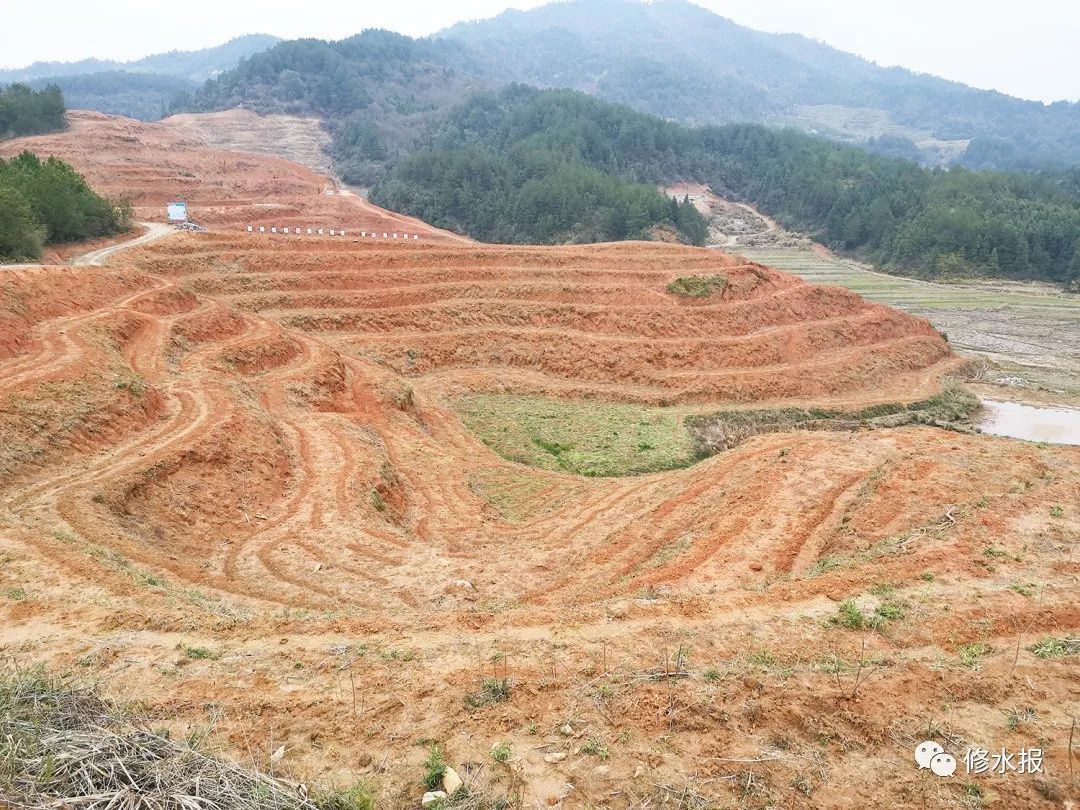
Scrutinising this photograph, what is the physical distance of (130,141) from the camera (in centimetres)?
9788

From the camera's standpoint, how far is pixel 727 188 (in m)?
155

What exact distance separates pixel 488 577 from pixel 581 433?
1710 centimetres

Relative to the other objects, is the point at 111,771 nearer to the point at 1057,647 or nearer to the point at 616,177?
the point at 1057,647

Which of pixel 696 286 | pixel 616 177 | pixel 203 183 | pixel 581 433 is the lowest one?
pixel 581 433

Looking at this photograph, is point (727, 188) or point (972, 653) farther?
point (727, 188)

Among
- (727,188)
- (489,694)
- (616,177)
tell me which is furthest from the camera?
(727,188)

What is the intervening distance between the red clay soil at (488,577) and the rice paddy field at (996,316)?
2870 cm

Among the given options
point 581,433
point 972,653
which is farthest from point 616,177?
point 972,653

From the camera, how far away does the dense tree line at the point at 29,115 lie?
95.6m

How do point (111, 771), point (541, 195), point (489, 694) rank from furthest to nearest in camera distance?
1. point (541, 195)
2. point (489, 694)
3. point (111, 771)

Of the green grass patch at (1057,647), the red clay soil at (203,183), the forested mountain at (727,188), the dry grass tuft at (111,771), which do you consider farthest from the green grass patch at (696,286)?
the forested mountain at (727,188)

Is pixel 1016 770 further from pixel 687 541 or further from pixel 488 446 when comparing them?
pixel 488 446

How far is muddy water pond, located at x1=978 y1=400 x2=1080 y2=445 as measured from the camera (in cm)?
3766

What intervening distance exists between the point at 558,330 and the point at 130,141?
307 feet
